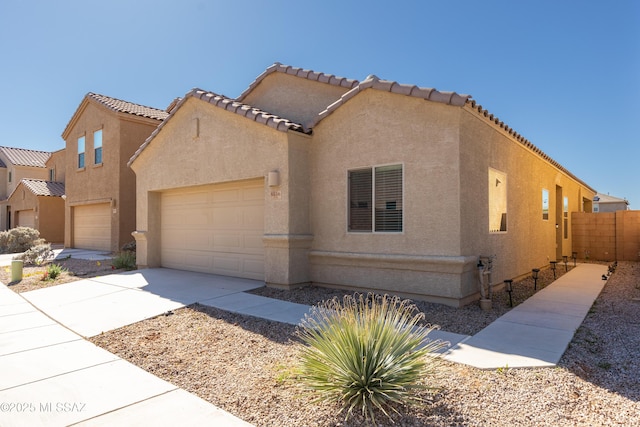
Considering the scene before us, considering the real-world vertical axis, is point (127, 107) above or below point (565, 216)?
above

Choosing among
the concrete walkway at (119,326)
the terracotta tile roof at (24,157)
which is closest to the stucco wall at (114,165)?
the concrete walkway at (119,326)

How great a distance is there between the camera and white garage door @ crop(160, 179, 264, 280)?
395 inches

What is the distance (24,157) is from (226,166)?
34076 mm

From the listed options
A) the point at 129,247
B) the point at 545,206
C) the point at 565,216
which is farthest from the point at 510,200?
the point at 129,247

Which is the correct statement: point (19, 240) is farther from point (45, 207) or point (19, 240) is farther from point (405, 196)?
point (405, 196)

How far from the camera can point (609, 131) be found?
78.3 ft

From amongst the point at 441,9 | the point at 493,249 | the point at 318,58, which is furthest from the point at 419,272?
the point at 318,58

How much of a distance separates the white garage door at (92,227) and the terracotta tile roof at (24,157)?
17122mm

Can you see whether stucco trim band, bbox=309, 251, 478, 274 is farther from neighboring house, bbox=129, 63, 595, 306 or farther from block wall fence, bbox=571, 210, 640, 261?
block wall fence, bbox=571, 210, 640, 261

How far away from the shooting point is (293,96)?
37.1 feet

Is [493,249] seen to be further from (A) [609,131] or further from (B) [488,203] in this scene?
(A) [609,131]

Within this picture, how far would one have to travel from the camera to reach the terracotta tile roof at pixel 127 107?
17.5 meters

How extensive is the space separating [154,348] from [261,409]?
255 cm

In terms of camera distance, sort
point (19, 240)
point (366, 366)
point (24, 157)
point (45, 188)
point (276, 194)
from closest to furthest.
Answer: point (366, 366) < point (276, 194) < point (19, 240) < point (45, 188) < point (24, 157)
